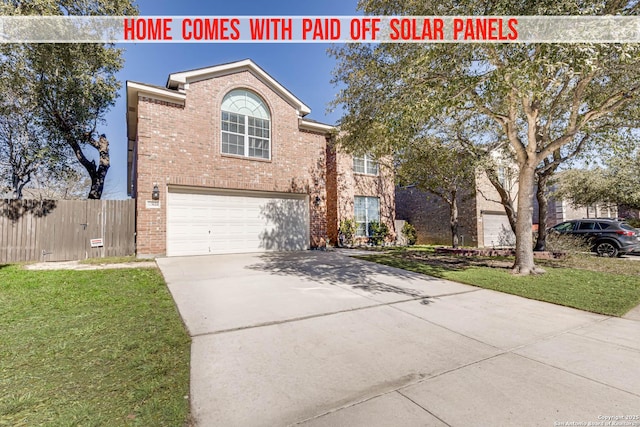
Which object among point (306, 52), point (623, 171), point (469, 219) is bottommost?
point (469, 219)

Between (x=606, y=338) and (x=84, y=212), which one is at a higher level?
(x=84, y=212)

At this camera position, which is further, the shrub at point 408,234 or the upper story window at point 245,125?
the shrub at point 408,234

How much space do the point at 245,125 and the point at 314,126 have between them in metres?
3.21

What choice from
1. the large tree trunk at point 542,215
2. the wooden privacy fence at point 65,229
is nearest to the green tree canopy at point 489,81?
the large tree trunk at point 542,215

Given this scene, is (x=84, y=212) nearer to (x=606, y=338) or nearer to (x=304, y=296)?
(x=304, y=296)

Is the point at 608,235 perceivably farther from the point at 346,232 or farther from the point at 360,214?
the point at 346,232

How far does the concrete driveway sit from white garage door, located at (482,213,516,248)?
14.9 meters

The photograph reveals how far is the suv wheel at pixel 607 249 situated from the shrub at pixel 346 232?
10067 millimetres

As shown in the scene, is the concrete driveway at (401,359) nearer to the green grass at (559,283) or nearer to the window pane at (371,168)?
the green grass at (559,283)

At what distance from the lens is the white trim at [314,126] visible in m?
13.3

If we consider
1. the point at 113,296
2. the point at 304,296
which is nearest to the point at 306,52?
the point at 304,296

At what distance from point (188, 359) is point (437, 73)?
7.09 m

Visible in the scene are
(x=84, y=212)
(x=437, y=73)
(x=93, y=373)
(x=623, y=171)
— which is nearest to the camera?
(x=93, y=373)

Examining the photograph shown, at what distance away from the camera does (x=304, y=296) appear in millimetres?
5535
